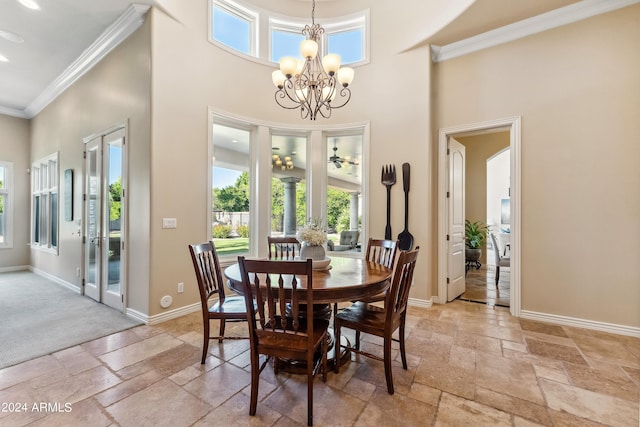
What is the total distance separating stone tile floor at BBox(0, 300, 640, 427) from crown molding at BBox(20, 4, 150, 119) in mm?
3475

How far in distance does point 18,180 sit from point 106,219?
4.28 meters

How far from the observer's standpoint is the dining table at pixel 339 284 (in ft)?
6.10

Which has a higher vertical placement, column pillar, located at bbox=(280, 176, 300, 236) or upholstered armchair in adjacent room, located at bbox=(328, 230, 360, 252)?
column pillar, located at bbox=(280, 176, 300, 236)

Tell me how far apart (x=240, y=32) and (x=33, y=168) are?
213 inches

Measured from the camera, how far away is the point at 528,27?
132 inches

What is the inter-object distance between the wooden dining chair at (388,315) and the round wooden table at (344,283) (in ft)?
0.44

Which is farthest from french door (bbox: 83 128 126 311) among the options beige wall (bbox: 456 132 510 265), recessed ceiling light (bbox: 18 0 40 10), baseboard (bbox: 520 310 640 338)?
beige wall (bbox: 456 132 510 265)

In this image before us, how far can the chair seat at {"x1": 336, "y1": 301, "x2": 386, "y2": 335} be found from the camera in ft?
6.75

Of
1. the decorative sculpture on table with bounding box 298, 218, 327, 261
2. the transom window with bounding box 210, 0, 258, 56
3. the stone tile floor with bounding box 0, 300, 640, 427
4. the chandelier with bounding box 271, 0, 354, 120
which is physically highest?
the transom window with bounding box 210, 0, 258, 56

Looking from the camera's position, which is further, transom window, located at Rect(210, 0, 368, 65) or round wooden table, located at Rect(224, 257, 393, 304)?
transom window, located at Rect(210, 0, 368, 65)

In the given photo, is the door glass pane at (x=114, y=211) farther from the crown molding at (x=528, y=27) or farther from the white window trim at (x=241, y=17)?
the crown molding at (x=528, y=27)

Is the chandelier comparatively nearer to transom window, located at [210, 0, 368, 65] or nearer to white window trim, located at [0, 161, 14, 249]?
transom window, located at [210, 0, 368, 65]

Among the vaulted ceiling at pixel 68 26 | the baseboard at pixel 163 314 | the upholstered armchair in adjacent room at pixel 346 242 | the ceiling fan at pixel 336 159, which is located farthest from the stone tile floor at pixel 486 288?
the baseboard at pixel 163 314

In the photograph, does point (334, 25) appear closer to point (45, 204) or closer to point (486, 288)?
point (486, 288)
